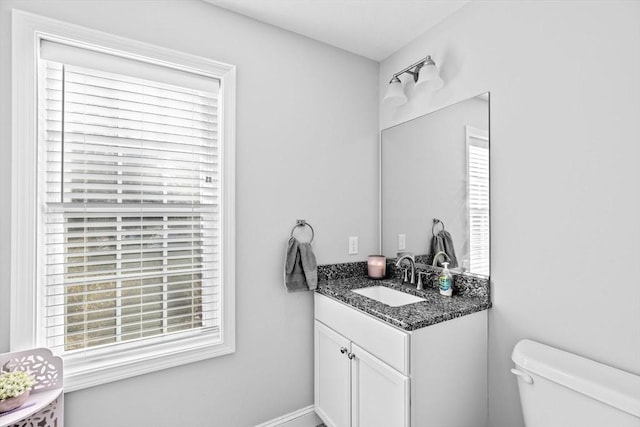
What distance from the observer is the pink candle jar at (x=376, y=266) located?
2.02 meters

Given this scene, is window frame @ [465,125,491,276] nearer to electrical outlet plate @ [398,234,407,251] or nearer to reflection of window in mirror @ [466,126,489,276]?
reflection of window in mirror @ [466,126,489,276]

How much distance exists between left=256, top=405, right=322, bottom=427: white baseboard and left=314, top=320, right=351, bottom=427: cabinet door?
3.0 inches

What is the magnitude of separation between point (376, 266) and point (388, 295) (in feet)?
0.74

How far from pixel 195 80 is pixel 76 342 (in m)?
1.36

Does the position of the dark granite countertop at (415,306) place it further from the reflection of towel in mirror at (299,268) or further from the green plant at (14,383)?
the green plant at (14,383)

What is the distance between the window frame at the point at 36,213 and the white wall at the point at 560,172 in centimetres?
134

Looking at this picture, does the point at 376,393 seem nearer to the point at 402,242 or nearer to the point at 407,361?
the point at 407,361

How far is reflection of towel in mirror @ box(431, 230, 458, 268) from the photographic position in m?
1.69

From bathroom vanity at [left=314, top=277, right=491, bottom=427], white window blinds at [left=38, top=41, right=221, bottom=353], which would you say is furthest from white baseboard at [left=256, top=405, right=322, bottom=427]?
white window blinds at [left=38, top=41, right=221, bottom=353]

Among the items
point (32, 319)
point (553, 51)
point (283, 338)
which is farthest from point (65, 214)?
point (553, 51)

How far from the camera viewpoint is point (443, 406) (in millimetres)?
1319

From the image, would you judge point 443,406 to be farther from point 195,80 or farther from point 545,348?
point 195,80

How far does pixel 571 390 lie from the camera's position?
3.51ft

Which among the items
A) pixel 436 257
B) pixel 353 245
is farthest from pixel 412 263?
pixel 353 245
